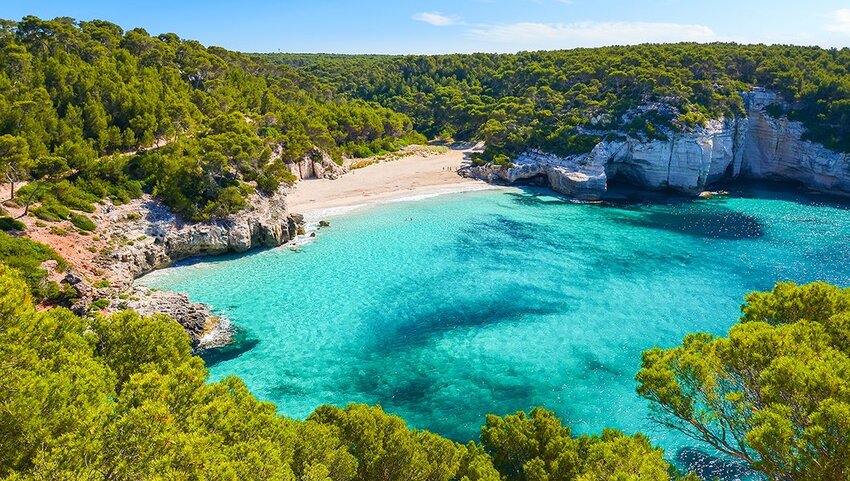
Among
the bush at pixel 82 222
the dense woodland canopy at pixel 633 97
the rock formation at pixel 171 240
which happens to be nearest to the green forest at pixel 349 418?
the rock formation at pixel 171 240

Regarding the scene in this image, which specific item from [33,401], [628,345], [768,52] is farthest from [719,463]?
[768,52]

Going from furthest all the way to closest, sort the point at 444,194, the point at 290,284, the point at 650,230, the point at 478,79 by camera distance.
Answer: the point at 478,79, the point at 444,194, the point at 650,230, the point at 290,284

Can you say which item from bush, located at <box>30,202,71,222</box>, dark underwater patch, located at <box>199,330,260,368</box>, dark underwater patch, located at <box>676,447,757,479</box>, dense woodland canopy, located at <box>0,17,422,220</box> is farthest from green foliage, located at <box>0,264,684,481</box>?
dense woodland canopy, located at <box>0,17,422,220</box>

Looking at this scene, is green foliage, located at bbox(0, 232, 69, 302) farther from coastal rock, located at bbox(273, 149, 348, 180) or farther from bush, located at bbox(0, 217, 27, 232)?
coastal rock, located at bbox(273, 149, 348, 180)

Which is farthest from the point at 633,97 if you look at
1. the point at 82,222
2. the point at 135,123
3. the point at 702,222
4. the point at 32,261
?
the point at 32,261

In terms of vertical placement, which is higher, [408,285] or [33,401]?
[33,401]

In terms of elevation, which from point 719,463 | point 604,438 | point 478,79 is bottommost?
point 719,463

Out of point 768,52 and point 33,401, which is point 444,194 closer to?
point 33,401

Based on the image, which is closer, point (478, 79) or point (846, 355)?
point (846, 355)

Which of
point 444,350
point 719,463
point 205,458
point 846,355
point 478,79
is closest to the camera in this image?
point 205,458
